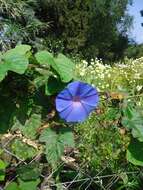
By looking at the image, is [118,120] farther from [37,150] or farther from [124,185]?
[124,185]

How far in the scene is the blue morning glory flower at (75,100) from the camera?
1432 millimetres

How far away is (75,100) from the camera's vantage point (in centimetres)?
147

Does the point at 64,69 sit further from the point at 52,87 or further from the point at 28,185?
the point at 28,185

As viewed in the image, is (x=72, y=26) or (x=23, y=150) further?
(x=72, y=26)

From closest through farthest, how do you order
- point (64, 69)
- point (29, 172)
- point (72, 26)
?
point (64, 69), point (29, 172), point (72, 26)

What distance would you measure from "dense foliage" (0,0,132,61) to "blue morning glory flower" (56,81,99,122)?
1189 cm

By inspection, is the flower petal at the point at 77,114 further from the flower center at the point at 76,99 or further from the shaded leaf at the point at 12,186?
the shaded leaf at the point at 12,186

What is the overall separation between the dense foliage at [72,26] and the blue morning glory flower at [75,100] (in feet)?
39.0

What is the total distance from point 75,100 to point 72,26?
21376 mm

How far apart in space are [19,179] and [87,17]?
72.2 ft

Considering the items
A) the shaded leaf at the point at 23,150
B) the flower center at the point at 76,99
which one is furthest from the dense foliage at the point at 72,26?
the flower center at the point at 76,99

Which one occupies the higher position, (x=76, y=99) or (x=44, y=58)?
(x=44, y=58)

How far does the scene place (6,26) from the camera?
13867mm

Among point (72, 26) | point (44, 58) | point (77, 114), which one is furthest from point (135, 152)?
point (72, 26)
